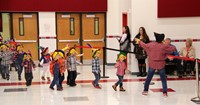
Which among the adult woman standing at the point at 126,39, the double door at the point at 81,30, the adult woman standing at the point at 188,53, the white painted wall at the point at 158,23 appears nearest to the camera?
the adult woman standing at the point at 188,53

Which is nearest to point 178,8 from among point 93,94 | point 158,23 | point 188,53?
point 158,23

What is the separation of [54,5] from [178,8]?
5.23 meters

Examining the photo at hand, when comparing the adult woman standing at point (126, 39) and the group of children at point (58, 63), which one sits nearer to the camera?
the group of children at point (58, 63)

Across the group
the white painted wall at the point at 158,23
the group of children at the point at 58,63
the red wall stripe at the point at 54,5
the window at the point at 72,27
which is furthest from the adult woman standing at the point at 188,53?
the window at the point at 72,27

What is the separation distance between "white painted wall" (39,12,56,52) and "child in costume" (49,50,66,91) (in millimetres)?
5379

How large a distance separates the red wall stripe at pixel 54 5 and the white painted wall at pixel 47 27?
263 mm

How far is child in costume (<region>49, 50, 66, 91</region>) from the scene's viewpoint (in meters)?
9.90

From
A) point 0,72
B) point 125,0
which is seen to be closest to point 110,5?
point 125,0

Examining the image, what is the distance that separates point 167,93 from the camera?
9.60 meters

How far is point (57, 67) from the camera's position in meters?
9.92

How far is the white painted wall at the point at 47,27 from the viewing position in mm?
15281

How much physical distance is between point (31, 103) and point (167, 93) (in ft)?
11.5

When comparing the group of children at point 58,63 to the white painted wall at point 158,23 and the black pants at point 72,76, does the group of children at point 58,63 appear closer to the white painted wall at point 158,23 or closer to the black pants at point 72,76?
the black pants at point 72,76

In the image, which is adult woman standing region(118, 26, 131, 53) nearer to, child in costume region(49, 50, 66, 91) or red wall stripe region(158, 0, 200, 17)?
red wall stripe region(158, 0, 200, 17)
